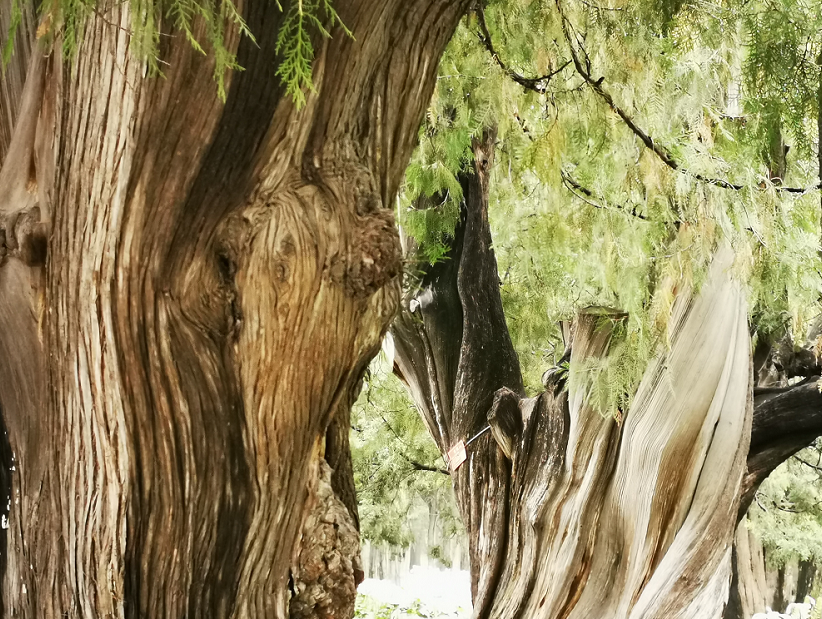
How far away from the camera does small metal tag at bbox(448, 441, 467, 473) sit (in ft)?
15.8

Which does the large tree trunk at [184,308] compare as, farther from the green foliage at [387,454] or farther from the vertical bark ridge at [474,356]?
the green foliage at [387,454]

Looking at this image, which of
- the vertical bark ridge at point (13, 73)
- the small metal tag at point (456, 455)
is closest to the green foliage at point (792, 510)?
the small metal tag at point (456, 455)

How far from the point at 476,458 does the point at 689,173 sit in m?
2.35

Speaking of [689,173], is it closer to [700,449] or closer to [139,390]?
[700,449]

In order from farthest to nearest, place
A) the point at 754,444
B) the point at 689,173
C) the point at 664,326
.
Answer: the point at 754,444 → the point at 664,326 → the point at 689,173

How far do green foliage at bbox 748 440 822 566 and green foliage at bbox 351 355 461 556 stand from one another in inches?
Answer: 222

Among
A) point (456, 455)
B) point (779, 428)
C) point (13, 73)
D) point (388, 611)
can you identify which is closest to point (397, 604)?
point (388, 611)

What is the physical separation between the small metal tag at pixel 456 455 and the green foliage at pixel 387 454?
4.80 feet

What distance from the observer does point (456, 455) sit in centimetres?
486

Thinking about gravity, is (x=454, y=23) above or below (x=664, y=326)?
above

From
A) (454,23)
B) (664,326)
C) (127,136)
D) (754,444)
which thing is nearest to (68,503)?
(127,136)

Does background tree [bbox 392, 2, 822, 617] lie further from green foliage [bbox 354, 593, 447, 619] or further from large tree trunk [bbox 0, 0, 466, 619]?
green foliage [bbox 354, 593, 447, 619]

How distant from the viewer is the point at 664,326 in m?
3.85

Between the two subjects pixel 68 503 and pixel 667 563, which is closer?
pixel 68 503
